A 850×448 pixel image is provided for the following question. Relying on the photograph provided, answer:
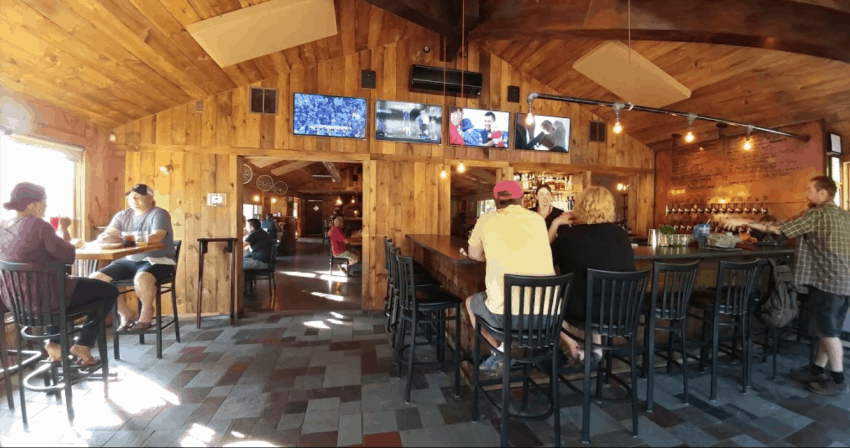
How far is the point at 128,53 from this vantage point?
309 centimetres

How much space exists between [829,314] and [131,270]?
238 inches

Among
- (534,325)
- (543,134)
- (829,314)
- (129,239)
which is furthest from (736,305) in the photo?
(129,239)

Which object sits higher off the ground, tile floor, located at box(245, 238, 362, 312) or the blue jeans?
the blue jeans

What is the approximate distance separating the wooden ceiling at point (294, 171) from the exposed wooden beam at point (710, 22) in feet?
23.9

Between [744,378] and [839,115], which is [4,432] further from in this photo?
[839,115]

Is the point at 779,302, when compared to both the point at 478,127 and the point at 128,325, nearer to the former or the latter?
the point at 478,127

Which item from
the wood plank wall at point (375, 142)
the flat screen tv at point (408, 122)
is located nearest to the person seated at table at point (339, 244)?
the wood plank wall at point (375, 142)

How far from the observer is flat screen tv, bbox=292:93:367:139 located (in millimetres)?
4434

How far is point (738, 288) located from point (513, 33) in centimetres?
322

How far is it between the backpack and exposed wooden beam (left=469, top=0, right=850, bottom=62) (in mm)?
1904

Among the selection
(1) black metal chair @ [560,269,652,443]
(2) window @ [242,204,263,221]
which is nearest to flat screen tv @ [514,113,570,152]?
(1) black metal chair @ [560,269,652,443]

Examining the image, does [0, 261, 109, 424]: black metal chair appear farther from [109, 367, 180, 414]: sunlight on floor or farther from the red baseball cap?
the red baseball cap

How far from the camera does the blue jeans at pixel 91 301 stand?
2.40 metres

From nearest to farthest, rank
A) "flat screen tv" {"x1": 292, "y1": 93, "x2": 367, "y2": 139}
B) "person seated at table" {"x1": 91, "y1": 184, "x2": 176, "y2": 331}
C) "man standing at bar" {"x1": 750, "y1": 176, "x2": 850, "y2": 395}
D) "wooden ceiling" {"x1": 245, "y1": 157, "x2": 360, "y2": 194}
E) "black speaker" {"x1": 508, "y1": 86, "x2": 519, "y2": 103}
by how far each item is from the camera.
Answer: "man standing at bar" {"x1": 750, "y1": 176, "x2": 850, "y2": 395}, "person seated at table" {"x1": 91, "y1": 184, "x2": 176, "y2": 331}, "flat screen tv" {"x1": 292, "y1": 93, "x2": 367, "y2": 139}, "black speaker" {"x1": 508, "y1": 86, "x2": 519, "y2": 103}, "wooden ceiling" {"x1": 245, "y1": 157, "x2": 360, "y2": 194}
